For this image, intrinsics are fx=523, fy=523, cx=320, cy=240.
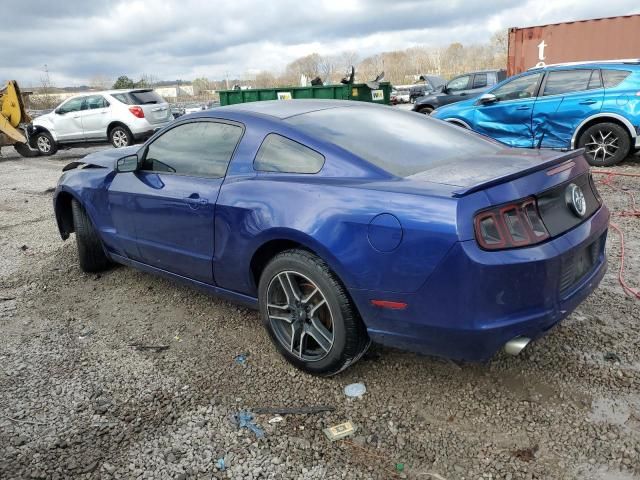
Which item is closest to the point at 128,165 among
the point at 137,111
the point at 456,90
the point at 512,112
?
the point at 512,112

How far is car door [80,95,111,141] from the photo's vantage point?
43.5 ft

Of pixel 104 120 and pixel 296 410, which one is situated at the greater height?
pixel 104 120

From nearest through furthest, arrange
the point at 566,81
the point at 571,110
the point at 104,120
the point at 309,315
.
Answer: the point at 309,315 → the point at 571,110 → the point at 566,81 → the point at 104,120

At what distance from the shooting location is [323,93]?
47.1 ft

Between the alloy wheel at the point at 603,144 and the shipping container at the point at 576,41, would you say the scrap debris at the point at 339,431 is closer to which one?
the alloy wheel at the point at 603,144

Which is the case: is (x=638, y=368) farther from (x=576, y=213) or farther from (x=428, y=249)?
(x=428, y=249)

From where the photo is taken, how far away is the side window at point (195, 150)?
10.8 feet

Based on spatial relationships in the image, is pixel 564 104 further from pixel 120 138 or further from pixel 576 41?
pixel 120 138

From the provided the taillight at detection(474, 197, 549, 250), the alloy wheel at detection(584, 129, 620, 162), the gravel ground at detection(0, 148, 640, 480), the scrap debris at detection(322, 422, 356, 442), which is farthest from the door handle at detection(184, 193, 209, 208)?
the alloy wheel at detection(584, 129, 620, 162)

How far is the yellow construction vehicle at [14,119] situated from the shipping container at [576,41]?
1432cm

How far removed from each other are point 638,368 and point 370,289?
1.61m

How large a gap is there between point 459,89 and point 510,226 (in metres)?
15.6

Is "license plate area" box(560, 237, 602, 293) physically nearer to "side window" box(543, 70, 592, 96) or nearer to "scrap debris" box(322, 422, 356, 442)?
"scrap debris" box(322, 422, 356, 442)

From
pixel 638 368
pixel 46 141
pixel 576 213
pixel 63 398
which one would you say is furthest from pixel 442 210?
pixel 46 141
